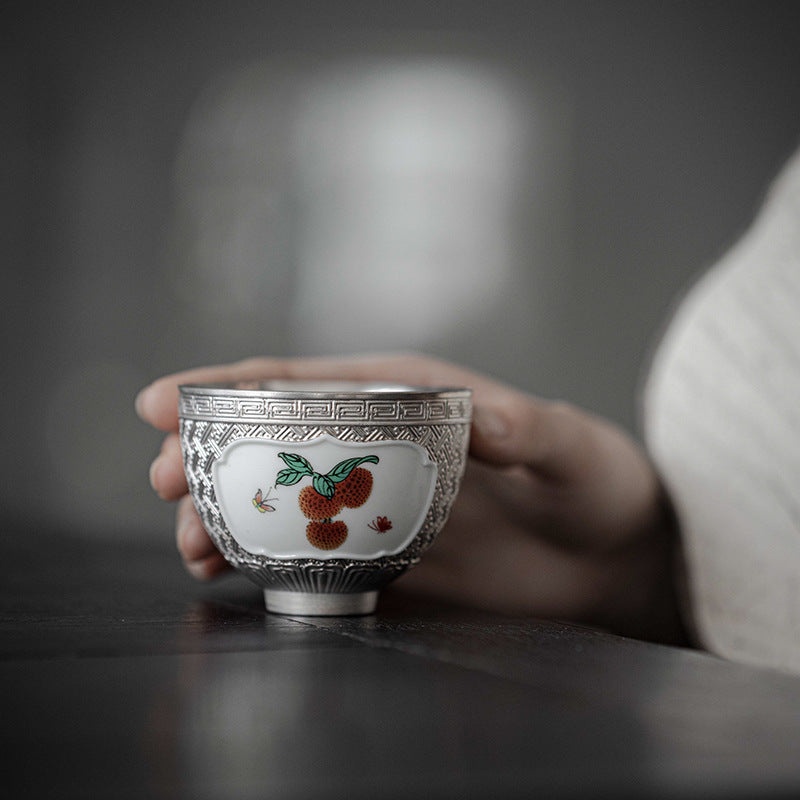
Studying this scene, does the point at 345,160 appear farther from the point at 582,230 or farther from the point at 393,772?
the point at 393,772

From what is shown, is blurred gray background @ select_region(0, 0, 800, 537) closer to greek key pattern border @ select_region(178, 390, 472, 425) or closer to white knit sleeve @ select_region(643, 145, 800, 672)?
white knit sleeve @ select_region(643, 145, 800, 672)

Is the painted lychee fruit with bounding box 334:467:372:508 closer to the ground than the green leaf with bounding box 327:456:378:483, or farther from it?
closer to the ground

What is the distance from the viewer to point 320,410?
1.66ft

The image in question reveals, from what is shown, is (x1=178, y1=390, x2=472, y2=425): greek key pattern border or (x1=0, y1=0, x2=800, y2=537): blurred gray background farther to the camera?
(x1=0, y1=0, x2=800, y2=537): blurred gray background

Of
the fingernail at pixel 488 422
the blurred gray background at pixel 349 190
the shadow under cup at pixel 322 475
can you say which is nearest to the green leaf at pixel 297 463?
the shadow under cup at pixel 322 475

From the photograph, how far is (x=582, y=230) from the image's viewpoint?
2.85 m

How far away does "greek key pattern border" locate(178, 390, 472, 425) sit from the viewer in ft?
1.66

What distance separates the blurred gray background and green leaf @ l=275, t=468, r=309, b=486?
221cm

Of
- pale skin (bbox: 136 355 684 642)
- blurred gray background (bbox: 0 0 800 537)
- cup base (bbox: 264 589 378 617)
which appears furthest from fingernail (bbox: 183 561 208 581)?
blurred gray background (bbox: 0 0 800 537)

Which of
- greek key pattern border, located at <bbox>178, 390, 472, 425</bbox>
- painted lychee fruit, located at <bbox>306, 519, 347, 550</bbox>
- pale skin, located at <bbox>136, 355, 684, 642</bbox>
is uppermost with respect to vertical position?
greek key pattern border, located at <bbox>178, 390, 472, 425</bbox>

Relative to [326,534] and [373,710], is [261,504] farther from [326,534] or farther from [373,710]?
[373,710]

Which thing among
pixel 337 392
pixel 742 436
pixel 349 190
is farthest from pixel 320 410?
pixel 349 190

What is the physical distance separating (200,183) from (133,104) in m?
0.27

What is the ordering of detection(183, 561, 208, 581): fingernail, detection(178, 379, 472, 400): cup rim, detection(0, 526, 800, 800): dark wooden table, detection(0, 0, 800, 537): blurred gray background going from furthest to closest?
detection(0, 0, 800, 537): blurred gray background, detection(183, 561, 208, 581): fingernail, detection(178, 379, 472, 400): cup rim, detection(0, 526, 800, 800): dark wooden table
